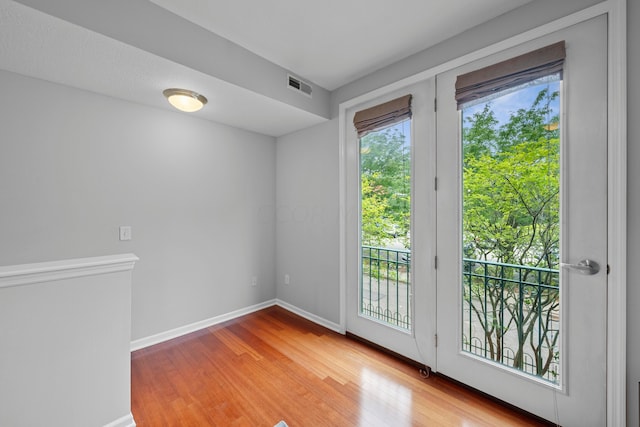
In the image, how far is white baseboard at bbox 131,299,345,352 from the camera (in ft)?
8.23

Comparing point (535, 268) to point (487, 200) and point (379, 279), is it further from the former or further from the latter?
point (379, 279)

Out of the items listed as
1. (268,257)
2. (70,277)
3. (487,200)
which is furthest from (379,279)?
(70,277)

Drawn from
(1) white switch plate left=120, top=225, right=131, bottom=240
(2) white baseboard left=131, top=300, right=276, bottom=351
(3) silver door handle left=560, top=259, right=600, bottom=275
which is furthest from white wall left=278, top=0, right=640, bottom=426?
(1) white switch plate left=120, top=225, right=131, bottom=240

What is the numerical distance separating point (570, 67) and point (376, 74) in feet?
4.62

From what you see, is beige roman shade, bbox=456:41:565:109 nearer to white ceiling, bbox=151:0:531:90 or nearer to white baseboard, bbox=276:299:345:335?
white ceiling, bbox=151:0:531:90

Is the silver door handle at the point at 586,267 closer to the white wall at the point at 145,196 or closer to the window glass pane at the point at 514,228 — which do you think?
the window glass pane at the point at 514,228

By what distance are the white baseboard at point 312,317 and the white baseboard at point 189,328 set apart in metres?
0.24

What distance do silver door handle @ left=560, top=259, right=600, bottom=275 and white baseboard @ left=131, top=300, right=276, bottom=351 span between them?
10.2 feet

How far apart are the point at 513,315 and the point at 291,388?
1.65 m

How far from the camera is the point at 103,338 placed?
57.3 inches

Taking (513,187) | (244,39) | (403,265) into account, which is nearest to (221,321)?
(403,265)

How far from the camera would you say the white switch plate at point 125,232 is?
2348mm

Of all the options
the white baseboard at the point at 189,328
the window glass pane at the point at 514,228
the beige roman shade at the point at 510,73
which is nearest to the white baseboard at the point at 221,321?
the white baseboard at the point at 189,328

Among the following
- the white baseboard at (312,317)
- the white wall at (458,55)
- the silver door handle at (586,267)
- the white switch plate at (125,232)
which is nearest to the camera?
the white wall at (458,55)
